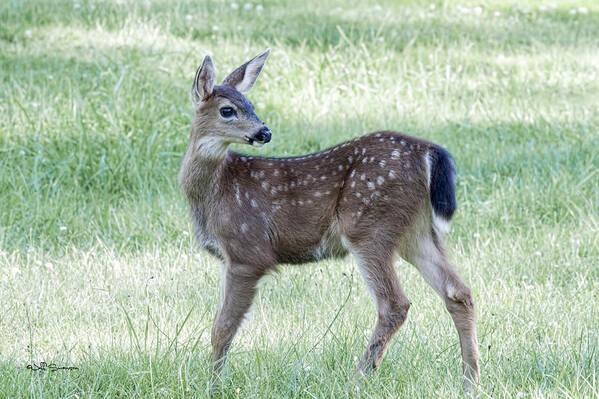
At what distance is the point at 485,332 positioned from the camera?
4816 millimetres

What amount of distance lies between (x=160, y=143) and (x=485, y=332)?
3720mm

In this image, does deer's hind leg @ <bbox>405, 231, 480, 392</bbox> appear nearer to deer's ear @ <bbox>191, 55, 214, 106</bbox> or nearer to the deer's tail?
the deer's tail

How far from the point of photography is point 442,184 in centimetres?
453

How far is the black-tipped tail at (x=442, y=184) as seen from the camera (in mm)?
4488

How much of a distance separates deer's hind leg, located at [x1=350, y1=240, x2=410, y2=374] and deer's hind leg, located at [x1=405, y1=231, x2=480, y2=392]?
219mm

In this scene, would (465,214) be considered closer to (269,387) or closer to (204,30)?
(269,387)

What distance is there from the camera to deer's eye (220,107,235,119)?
4785 millimetres

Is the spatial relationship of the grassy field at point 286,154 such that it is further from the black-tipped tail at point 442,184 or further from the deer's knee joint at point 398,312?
the black-tipped tail at point 442,184

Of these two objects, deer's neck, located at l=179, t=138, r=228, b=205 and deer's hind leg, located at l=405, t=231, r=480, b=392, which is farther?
deer's neck, located at l=179, t=138, r=228, b=205

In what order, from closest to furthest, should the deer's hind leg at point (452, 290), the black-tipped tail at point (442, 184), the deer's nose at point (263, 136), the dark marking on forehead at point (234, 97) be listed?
the deer's hind leg at point (452, 290) → the black-tipped tail at point (442, 184) → the deer's nose at point (263, 136) → the dark marking on forehead at point (234, 97)

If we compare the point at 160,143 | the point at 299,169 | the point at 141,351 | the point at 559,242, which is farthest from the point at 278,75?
the point at 141,351

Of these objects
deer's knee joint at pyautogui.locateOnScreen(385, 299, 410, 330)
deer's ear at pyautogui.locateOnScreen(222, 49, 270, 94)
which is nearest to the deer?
deer's knee joint at pyautogui.locateOnScreen(385, 299, 410, 330)

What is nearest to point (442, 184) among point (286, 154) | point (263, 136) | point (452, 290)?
point (452, 290)

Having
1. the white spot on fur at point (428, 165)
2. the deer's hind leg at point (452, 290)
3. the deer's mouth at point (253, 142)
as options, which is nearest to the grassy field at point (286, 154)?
the deer's hind leg at point (452, 290)
